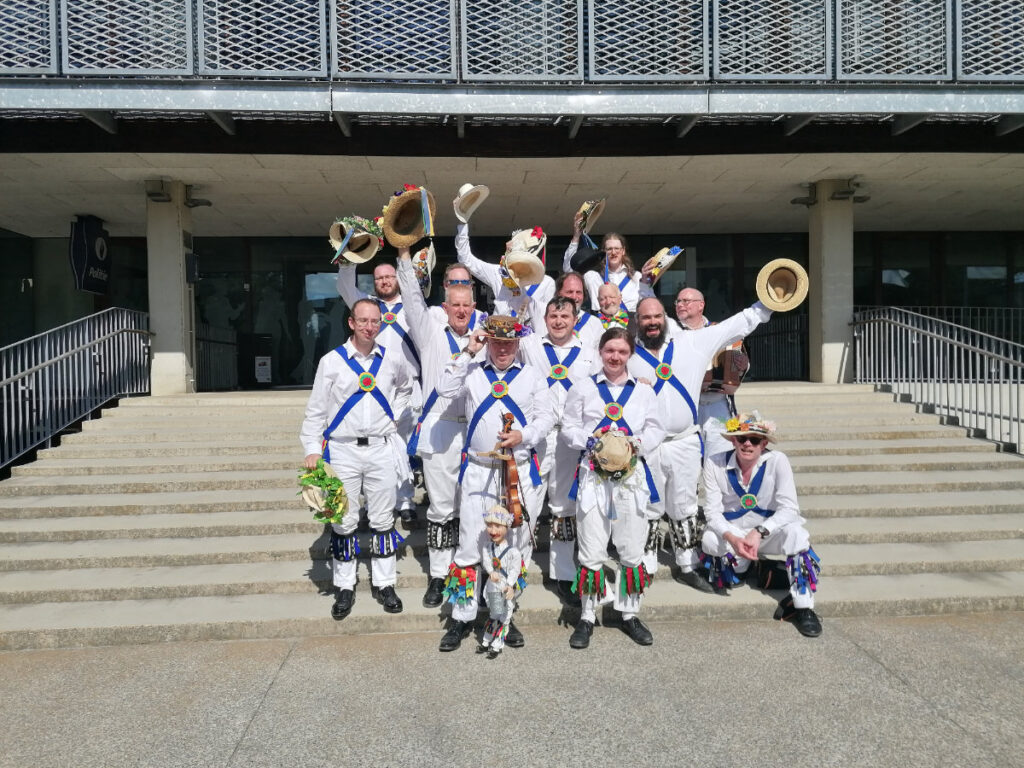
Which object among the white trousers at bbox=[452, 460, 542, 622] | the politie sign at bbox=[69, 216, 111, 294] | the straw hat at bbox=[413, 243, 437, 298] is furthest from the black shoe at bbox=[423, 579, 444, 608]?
the politie sign at bbox=[69, 216, 111, 294]

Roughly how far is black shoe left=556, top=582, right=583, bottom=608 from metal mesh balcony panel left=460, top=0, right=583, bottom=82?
221 inches

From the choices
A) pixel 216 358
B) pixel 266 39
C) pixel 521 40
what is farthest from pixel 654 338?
pixel 216 358

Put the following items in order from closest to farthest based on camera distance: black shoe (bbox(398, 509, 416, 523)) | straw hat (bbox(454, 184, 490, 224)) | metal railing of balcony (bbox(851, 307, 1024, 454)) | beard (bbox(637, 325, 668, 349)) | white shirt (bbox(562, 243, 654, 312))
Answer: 1. beard (bbox(637, 325, 668, 349))
2. straw hat (bbox(454, 184, 490, 224))
3. black shoe (bbox(398, 509, 416, 523))
4. white shirt (bbox(562, 243, 654, 312))
5. metal railing of balcony (bbox(851, 307, 1024, 454))

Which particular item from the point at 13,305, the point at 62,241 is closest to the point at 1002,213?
the point at 62,241

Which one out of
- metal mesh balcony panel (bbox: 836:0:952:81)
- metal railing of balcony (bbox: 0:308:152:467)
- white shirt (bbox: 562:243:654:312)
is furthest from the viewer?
metal mesh balcony panel (bbox: 836:0:952:81)

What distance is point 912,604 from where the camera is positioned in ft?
15.6

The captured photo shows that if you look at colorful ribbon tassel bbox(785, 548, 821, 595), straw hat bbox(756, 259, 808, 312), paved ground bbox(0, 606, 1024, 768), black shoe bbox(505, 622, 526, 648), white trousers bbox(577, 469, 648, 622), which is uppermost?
straw hat bbox(756, 259, 808, 312)

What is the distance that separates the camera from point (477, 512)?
4250mm

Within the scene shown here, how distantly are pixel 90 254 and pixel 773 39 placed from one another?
437 inches

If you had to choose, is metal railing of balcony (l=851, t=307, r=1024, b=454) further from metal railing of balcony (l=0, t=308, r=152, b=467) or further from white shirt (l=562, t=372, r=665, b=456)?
metal railing of balcony (l=0, t=308, r=152, b=467)

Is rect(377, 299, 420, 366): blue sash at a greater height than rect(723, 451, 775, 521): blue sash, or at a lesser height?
greater

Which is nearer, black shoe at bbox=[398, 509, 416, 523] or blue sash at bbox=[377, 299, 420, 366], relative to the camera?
blue sash at bbox=[377, 299, 420, 366]

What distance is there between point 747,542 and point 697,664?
884mm

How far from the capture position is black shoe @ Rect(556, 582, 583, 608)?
4676mm
